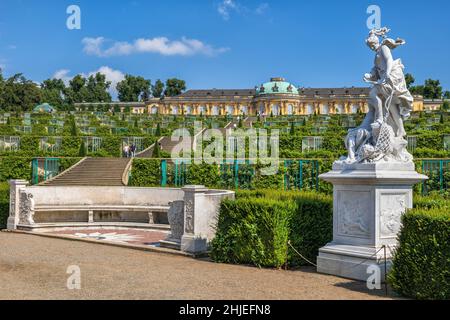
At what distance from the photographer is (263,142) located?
1304 inches

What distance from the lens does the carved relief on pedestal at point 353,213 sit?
8.41m

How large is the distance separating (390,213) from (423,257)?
4.55 ft

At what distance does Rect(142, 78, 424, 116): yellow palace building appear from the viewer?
121m

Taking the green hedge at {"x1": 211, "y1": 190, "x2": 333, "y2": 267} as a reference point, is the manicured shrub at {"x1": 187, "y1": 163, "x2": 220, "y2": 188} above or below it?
above

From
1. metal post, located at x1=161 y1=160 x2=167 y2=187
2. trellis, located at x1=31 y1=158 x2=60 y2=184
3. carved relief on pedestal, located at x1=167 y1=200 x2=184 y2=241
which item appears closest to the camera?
carved relief on pedestal, located at x1=167 y1=200 x2=184 y2=241

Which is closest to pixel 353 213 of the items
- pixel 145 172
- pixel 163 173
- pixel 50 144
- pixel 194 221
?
pixel 194 221

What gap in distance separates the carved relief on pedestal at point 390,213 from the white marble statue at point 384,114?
2.17 ft

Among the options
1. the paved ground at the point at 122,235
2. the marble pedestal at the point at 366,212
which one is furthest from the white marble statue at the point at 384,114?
the paved ground at the point at 122,235

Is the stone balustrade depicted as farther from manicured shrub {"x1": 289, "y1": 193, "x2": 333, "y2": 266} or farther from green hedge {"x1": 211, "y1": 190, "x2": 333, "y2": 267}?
manicured shrub {"x1": 289, "y1": 193, "x2": 333, "y2": 266}

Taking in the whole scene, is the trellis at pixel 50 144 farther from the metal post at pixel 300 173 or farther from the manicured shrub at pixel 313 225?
the manicured shrub at pixel 313 225

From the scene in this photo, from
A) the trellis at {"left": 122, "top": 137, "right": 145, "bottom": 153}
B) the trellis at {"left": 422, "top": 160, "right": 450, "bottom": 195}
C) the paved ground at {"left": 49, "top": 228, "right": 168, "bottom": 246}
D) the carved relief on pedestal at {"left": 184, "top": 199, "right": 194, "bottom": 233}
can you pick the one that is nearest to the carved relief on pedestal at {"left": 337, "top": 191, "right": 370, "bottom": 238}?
the carved relief on pedestal at {"left": 184, "top": 199, "right": 194, "bottom": 233}

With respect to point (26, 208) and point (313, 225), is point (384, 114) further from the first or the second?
point (26, 208)

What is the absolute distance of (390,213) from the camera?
8398 mm
